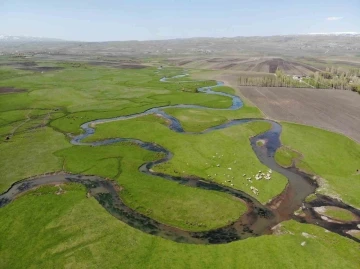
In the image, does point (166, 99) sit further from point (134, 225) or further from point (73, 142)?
point (134, 225)

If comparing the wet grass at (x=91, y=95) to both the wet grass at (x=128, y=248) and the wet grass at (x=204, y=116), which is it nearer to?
the wet grass at (x=204, y=116)

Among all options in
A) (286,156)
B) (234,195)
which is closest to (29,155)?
(234,195)

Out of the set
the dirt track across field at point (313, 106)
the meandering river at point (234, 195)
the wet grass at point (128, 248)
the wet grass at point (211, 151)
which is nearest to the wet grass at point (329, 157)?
the meandering river at point (234, 195)

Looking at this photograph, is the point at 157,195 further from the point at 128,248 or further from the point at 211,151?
the point at 211,151

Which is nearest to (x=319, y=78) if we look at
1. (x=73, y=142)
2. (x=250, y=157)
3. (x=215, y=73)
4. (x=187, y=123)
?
(x=215, y=73)

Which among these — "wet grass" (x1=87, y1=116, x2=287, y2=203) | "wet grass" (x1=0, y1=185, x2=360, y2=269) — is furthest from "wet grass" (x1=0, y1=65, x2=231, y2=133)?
"wet grass" (x1=0, y1=185, x2=360, y2=269)
